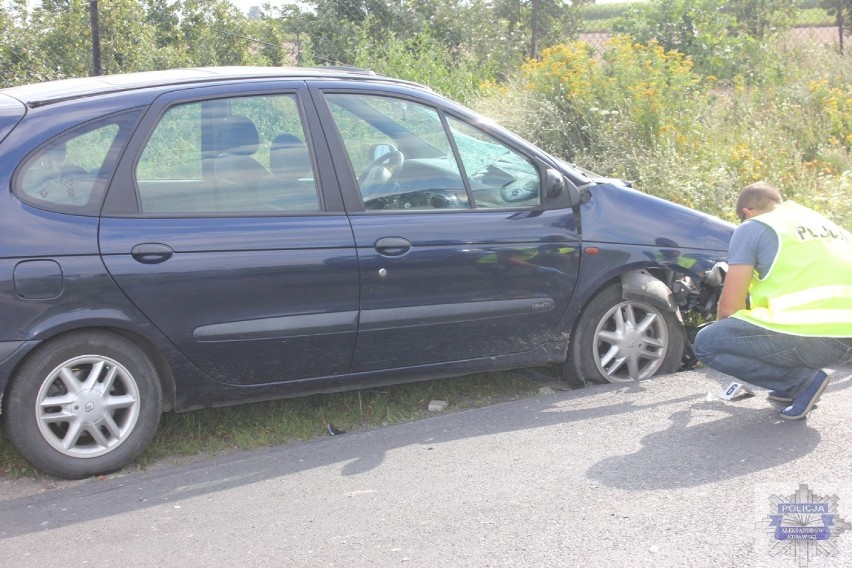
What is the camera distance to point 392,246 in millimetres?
4891

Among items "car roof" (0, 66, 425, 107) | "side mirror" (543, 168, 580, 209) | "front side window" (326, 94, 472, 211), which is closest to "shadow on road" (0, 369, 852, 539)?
"side mirror" (543, 168, 580, 209)

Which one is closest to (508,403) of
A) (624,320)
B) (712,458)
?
(624,320)

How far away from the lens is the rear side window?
4336 mm

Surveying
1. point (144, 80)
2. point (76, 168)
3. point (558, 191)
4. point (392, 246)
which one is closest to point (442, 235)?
point (392, 246)

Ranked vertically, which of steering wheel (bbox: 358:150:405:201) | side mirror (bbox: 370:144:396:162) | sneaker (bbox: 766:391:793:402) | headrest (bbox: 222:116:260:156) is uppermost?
headrest (bbox: 222:116:260:156)

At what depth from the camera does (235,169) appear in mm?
4742

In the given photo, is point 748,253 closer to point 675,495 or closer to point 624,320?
point 624,320

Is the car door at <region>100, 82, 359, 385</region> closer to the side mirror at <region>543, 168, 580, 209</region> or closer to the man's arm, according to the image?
the side mirror at <region>543, 168, 580, 209</region>

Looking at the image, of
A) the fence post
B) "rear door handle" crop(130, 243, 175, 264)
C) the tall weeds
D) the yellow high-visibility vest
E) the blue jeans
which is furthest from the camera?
the tall weeds

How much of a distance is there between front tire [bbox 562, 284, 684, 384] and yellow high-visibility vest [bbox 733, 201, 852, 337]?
2.92ft

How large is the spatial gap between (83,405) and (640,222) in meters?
3.16

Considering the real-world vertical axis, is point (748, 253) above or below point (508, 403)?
above

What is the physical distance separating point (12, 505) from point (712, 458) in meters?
3.18

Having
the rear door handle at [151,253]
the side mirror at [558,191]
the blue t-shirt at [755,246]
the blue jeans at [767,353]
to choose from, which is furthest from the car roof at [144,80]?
the blue jeans at [767,353]
